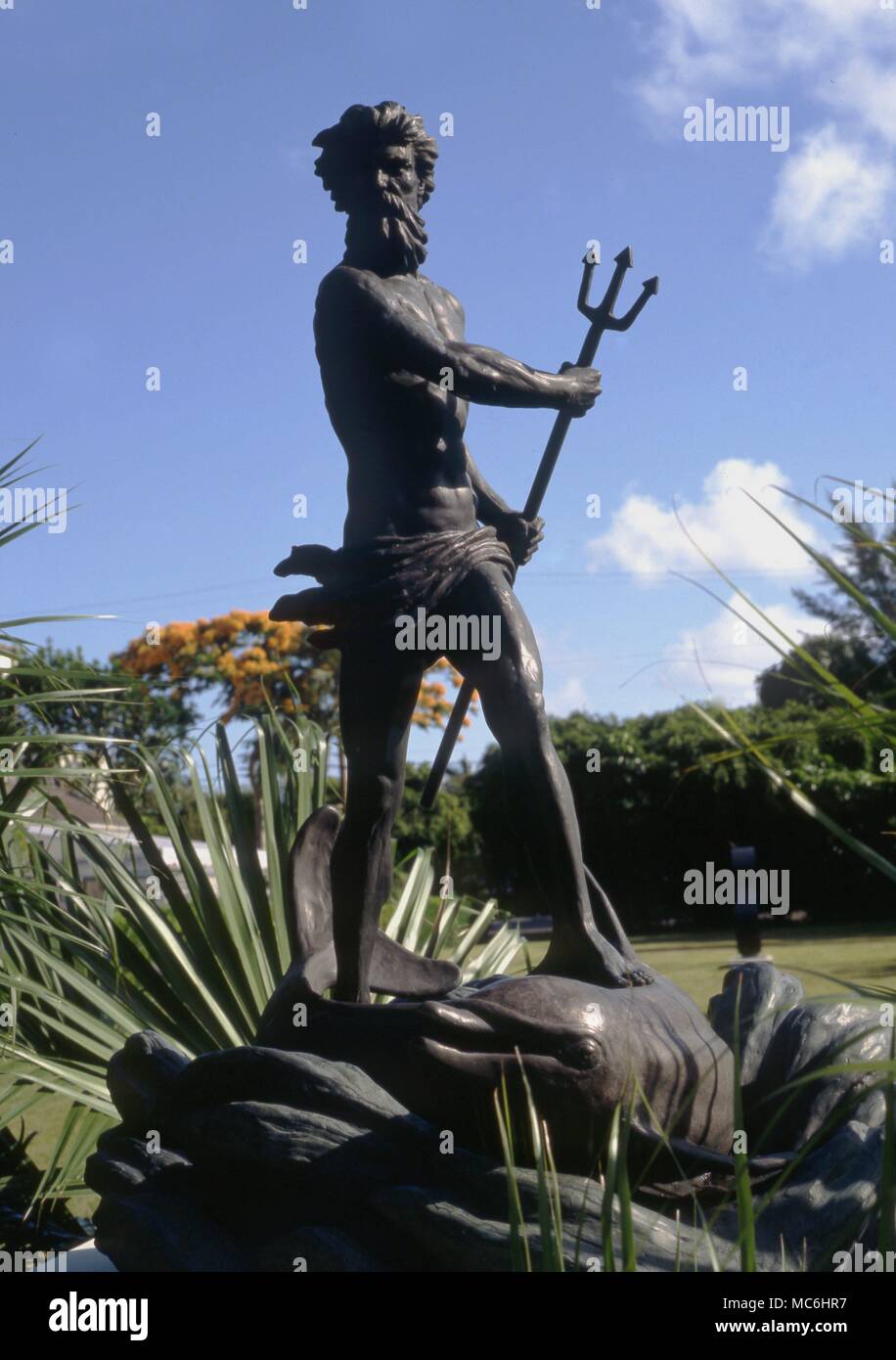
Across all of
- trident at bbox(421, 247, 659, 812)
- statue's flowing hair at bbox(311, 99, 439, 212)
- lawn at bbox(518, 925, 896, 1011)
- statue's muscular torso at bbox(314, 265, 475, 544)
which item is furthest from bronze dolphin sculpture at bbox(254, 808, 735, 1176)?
lawn at bbox(518, 925, 896, 1011)

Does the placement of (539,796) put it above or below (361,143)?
below

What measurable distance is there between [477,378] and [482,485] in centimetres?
52

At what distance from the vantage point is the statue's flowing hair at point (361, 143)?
3.88 m

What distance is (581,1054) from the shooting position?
3.23 meters

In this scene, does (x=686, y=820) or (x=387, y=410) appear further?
(x=686, y=820)

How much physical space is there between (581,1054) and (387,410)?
184 centimetres

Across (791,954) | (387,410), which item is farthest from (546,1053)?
(791,954)

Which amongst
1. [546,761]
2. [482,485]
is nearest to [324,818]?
[546,761]

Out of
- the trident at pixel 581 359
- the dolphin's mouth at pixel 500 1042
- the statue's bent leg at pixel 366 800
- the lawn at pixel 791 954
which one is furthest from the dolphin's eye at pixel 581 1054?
the lawn at pixel 791 954

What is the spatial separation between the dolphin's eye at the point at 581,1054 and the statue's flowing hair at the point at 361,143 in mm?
2488

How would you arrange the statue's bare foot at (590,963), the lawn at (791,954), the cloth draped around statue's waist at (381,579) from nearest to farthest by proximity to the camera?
the statue's bare foot at (590,963)
the cloth draped around statue's waist at (381,579)
the lawn at (791,954)

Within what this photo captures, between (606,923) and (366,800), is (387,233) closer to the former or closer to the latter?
(366,800)

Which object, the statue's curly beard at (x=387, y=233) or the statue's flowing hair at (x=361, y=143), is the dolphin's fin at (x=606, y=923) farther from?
the statue's flowing hair at (x=361, y=143)
